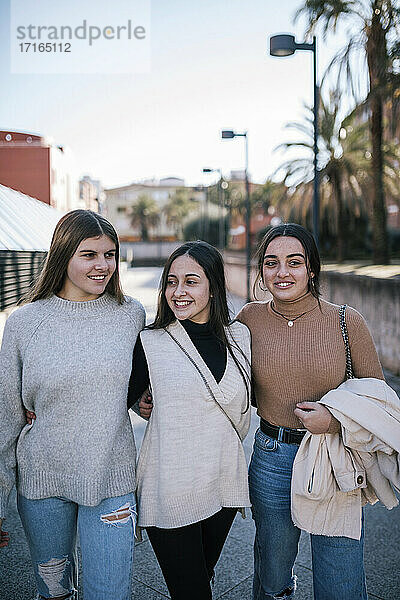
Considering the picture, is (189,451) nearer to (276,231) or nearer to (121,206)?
(276,231)

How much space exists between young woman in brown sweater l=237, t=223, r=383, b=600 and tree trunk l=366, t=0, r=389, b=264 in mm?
11543

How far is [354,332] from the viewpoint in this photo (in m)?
2.51

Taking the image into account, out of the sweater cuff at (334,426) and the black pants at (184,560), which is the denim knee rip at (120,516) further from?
the sweater cuff at (334,426)

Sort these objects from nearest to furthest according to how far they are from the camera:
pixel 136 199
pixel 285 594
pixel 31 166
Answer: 1. pixel 285 594
2. pixel 31 166
3. pixel 136 199

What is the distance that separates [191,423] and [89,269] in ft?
2.41

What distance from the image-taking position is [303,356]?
8.28 ft

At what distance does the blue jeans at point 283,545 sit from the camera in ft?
8.09

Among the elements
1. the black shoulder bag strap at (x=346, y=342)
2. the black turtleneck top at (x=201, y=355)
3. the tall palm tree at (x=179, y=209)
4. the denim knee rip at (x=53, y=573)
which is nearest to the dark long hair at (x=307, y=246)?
the black shoulder bag strap at (x=346, y=342)

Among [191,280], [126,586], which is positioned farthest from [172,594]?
[191,280]

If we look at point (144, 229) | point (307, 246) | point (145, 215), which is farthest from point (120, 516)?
point (144, 229)

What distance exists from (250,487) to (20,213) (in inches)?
195

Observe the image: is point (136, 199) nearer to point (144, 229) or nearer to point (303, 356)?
point (144, 229)

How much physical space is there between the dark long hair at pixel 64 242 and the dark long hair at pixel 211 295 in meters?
0.31

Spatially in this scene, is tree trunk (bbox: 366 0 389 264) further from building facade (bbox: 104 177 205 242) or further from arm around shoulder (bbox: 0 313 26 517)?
building facade (bbox: 104 177 205 242)
